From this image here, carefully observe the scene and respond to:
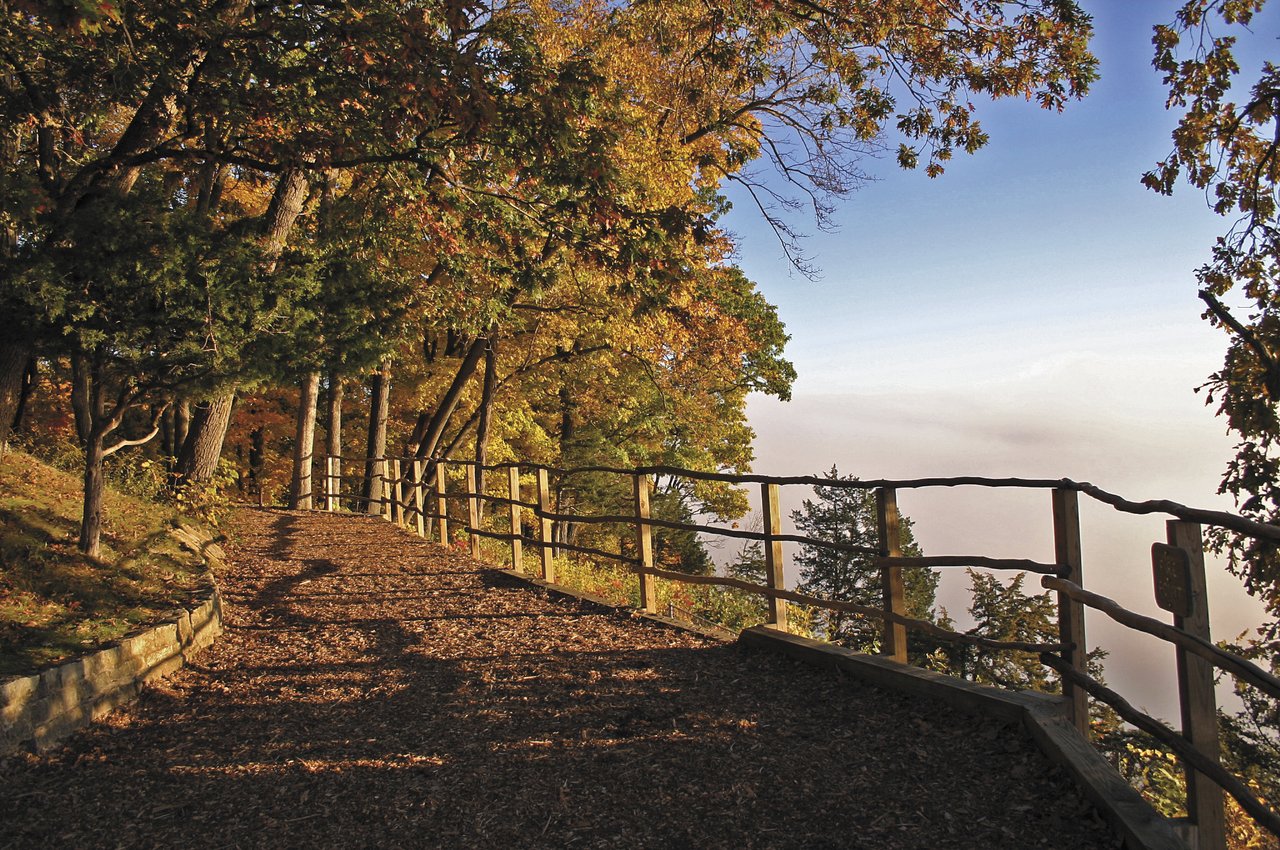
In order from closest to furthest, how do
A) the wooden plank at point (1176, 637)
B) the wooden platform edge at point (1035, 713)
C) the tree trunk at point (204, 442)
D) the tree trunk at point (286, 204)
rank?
1. the wooden plank at point (1176, 637)
2. the wooden platform edge at point (1035, 713)
3. the tree trunk at point (286, 204)
4. the tree trunk at point (204, 442)

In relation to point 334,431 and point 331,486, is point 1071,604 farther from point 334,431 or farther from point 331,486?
point 334,431

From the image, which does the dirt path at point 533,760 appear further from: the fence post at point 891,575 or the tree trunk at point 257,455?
the tree trunk at point 257,455

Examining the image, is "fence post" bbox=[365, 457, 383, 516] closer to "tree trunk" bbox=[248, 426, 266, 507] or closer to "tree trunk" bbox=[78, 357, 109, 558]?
"tree trunk" bbox=[78, 357, 109, 558]

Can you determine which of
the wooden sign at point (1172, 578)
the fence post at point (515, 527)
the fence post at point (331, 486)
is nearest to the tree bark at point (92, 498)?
the fence post at point (515, 527)

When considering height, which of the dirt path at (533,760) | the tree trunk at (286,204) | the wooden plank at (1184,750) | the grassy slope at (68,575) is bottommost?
the dirt path at (533,760)

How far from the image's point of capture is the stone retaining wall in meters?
4.41

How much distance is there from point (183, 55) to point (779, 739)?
704cm

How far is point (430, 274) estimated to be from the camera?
60.5ft

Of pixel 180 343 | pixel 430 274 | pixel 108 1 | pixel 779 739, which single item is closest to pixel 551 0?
pixel 430 274

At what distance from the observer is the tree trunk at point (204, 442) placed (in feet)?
41.7

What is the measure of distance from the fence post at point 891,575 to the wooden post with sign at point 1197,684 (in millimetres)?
2069

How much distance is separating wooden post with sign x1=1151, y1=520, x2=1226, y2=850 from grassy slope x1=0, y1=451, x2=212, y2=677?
5818 mm

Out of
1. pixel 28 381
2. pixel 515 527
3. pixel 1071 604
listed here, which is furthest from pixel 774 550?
pixel 28 381

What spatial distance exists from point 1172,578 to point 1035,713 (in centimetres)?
118
